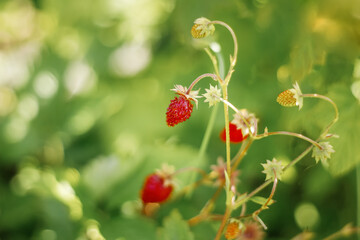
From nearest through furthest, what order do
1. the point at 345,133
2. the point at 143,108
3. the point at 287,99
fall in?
the point at 287,99
the point at 345,133
the point at 143,108

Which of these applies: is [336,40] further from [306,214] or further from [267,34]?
[306,214]

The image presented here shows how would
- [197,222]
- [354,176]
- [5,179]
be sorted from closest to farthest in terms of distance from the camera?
[197,222] → [354,176] → [5,179]

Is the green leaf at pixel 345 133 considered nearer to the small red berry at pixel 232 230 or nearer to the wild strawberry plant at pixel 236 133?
the wild strawberry plant at pixel 236 133

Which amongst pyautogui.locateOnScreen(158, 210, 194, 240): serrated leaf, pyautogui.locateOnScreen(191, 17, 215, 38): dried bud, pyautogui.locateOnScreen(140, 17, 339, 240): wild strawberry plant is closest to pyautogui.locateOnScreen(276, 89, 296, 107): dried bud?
pyautogui.locateOnScreen(140, 17, 339, 240): wild strawberry plant

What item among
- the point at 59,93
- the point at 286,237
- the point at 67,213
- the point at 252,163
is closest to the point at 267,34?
the point at 252,163

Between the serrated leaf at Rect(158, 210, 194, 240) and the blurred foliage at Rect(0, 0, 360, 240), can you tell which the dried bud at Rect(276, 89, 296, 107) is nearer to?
the blurred foliage at Rect(0, 0, 360, 240)

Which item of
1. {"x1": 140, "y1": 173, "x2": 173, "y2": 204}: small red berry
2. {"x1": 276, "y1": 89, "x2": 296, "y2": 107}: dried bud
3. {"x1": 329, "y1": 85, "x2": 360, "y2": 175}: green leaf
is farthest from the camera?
{"x1": 140, "y1": 173, "x2": 173, "y2": 204}: small red berry

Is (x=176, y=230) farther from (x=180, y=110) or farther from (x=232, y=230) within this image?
(x=180, y=110)

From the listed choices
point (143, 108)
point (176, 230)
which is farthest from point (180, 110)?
point (143, 108)
